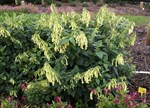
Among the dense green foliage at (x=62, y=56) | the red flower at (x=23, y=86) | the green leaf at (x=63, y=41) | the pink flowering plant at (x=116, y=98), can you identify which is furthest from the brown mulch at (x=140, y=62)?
the red flower at (x=23, y=86)

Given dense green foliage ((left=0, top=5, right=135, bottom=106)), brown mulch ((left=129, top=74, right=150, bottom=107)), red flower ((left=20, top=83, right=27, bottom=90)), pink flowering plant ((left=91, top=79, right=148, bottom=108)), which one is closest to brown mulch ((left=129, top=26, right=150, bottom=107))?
brown mulch ((left=129, top=74, right=150, bottom=107))

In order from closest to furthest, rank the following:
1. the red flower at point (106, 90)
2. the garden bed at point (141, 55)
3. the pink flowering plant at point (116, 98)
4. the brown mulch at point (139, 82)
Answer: the pink flowering plant at point (116, 98)
the red flower at point (106, 90)
the brown mulch at point (139, 82)
the garden bed at point (141, 55)

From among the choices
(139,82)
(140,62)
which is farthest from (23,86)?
(140,62)

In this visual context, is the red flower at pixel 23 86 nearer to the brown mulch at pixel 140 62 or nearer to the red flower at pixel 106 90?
the red flower at pixel 106 90

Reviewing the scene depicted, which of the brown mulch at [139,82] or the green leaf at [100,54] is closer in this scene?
the green leaf at [100,54]

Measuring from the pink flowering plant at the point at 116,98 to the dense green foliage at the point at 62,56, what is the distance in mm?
150

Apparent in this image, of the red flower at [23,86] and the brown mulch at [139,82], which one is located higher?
the red flower at [23,86]

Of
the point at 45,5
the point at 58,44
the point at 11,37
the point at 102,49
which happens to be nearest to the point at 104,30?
the point at 102,49

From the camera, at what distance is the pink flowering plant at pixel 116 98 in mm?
3311

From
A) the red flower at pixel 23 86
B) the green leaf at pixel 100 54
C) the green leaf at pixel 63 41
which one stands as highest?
the green leaf at pixel 63 41

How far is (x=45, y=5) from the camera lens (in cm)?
2002

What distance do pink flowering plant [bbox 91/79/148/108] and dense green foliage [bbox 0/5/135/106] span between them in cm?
15

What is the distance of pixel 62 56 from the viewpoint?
13.0 ft

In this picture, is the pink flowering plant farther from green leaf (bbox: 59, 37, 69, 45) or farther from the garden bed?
the garden bed
